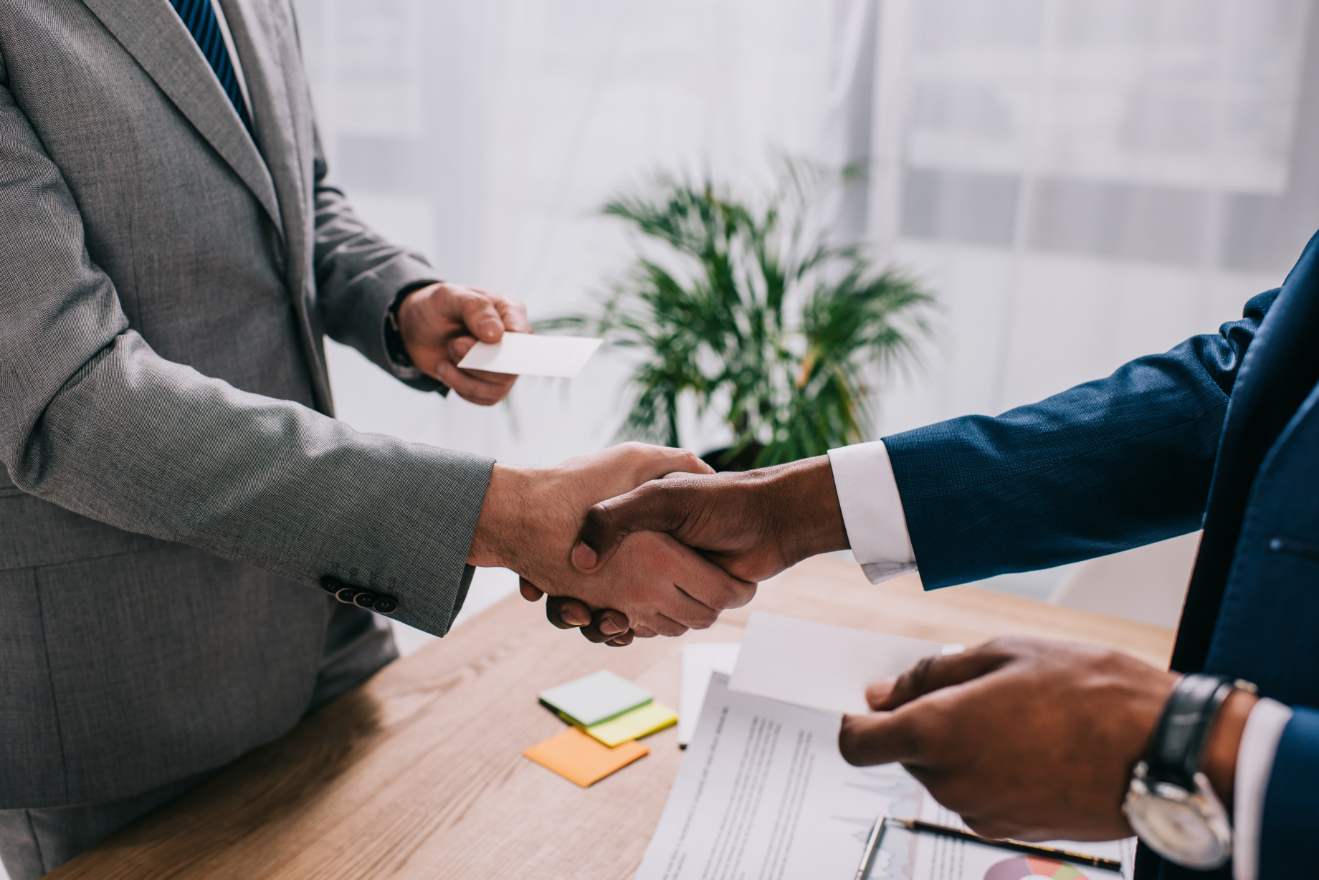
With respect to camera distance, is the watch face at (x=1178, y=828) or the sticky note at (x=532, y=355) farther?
the sticky note at (x=532, y=355)

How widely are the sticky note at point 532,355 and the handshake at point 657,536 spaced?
0.11 metres

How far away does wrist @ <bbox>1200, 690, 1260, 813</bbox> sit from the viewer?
51 cm

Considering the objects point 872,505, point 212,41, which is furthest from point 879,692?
point 212,41

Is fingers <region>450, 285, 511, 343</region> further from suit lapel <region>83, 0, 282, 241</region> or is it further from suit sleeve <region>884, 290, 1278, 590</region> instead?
suit sleeve <region>884, 290, 1278, 590</region>

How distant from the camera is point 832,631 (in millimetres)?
774

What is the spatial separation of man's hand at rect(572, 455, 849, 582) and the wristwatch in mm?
467

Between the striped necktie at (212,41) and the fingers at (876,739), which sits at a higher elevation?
the striped necktie at (212,41)

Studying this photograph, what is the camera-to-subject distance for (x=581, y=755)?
93cm

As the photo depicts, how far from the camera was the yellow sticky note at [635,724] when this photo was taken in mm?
954

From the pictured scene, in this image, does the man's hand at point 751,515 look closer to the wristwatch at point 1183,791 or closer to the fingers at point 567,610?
the fingers at point 567,610

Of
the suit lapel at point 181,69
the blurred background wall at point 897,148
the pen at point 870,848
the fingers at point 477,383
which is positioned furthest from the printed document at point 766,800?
the blurred background wall at point 897,148

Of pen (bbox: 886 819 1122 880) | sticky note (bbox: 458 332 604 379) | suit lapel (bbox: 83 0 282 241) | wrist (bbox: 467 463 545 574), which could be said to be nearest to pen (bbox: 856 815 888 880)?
pen (bbox: 886 819 1122 880)

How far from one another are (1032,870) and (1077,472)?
0.38m

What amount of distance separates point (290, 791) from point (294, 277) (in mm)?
553
